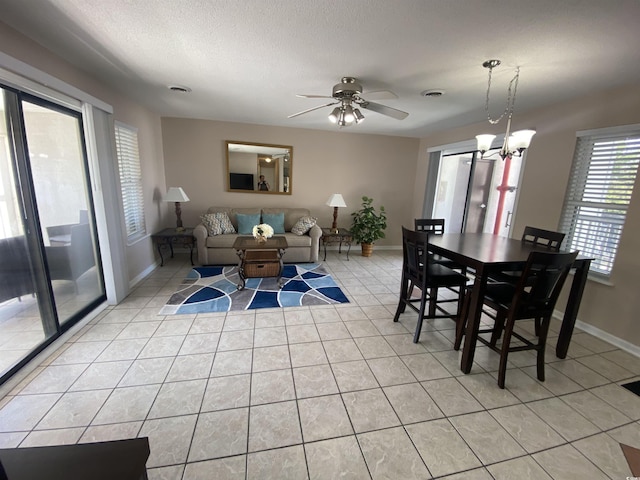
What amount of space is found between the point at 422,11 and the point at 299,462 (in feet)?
8.22

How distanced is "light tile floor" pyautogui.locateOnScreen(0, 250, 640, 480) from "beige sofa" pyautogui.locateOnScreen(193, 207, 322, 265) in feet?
5.49

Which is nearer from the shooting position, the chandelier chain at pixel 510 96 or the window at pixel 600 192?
the chandelier chain at pixel 510 96

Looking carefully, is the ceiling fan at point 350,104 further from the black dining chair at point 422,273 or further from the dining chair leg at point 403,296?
the dining chair leg at point 403,296

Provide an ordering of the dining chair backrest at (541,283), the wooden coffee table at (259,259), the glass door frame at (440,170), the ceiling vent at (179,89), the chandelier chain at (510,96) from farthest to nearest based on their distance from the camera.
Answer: the glass door frame at (440,170)
the wooden coffee table at (259,259)
the ceiling vent at (179,89)
the chandelier chain at (510,96)
the dining chair backrest at (541,283)

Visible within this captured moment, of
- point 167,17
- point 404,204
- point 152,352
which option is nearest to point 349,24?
point 167,17

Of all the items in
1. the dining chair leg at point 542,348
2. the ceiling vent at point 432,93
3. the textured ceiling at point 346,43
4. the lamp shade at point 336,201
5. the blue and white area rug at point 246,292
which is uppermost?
the ceiling vent at point 432,93

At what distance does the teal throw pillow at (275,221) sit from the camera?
4660 millimetres

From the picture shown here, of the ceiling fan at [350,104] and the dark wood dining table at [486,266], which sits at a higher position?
the ceiling fan at [350,104]

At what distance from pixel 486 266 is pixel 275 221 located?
3467 millimetres

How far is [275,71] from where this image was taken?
7.80 feet

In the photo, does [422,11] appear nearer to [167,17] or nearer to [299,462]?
[167,17]

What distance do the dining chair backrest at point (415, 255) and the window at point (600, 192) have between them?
1.78 m

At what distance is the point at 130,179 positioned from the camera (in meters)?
3.39

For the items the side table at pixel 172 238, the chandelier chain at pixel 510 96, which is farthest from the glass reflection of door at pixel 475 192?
the side table at pixel 172 238
